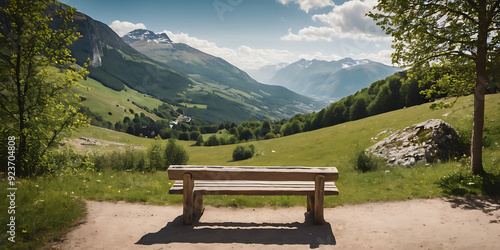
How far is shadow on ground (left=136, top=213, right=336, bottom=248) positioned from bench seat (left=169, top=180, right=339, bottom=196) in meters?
1.05

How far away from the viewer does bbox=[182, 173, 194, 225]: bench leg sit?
8609 millimetres

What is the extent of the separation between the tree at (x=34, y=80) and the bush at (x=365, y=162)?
17734mm

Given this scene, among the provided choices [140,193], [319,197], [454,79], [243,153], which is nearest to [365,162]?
[454,79]

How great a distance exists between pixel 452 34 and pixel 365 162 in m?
9.72

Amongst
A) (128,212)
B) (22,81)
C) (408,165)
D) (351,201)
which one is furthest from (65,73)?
(408,165)

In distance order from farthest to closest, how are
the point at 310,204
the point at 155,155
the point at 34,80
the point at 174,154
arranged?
the point at 174,154
the point at 155,155
the point at 34,80
the point at 310,204

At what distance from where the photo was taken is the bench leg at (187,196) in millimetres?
8609

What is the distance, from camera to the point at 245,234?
8.18 m

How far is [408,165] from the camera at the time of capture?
18.6 m

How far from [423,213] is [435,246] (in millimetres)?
2852

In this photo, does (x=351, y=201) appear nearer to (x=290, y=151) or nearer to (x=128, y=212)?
(x=128, y=212)

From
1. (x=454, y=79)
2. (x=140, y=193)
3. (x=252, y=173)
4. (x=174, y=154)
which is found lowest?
(x=174, y=154)

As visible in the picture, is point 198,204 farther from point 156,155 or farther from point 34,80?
point 156,155

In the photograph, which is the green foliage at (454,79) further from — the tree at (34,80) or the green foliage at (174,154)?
the green foliage at (174,154)
